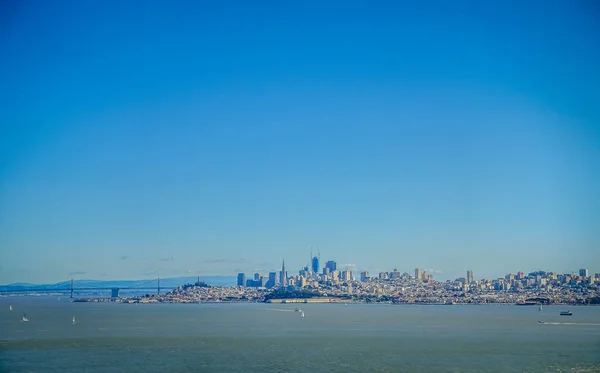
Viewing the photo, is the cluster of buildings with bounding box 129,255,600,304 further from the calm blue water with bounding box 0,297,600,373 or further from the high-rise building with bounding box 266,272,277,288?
the calm blue water with bounding box 0,297,600,373

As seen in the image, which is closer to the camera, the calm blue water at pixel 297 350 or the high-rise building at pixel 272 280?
the calm blue water at pixel 297 350

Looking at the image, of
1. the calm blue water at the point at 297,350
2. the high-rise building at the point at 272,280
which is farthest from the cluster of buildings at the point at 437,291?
the calm blue water at the point at 297,350

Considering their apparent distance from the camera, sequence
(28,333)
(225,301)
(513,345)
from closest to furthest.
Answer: (513,345), (28,333), (225,301)

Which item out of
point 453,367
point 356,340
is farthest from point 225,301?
point 453,367

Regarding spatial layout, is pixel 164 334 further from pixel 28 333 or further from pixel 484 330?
pixel 484 330

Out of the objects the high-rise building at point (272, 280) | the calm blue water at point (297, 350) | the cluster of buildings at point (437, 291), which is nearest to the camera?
the calm blue water at point (297, 350)

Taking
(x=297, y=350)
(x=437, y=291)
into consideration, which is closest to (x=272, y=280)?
(x=437, y=291)

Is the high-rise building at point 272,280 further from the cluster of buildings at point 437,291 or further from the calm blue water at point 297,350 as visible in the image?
the calm blue water at point 297,350

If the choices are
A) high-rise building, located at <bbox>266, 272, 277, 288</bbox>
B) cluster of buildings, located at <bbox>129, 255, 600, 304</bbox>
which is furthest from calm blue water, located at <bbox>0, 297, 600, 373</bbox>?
high-rise building, located at <bbox>266, 272, 277, 288</bbox>

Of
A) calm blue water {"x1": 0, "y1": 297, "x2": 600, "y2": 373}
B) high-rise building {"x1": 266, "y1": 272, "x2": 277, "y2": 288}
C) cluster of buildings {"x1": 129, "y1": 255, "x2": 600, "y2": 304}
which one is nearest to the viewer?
calm blue water {"x1": 0, "y1": 297, "x2": 600, "y2": 373}

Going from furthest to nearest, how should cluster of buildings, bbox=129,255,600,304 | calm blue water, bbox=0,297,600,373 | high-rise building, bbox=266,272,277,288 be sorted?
high-rise building, bbox=266,272,277,288
cluster of buildings, bbox=129,255,600,304
calm blue water, bbox=0,297,600,373

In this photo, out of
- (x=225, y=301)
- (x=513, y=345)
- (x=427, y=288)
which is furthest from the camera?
(x=427, y=288)
